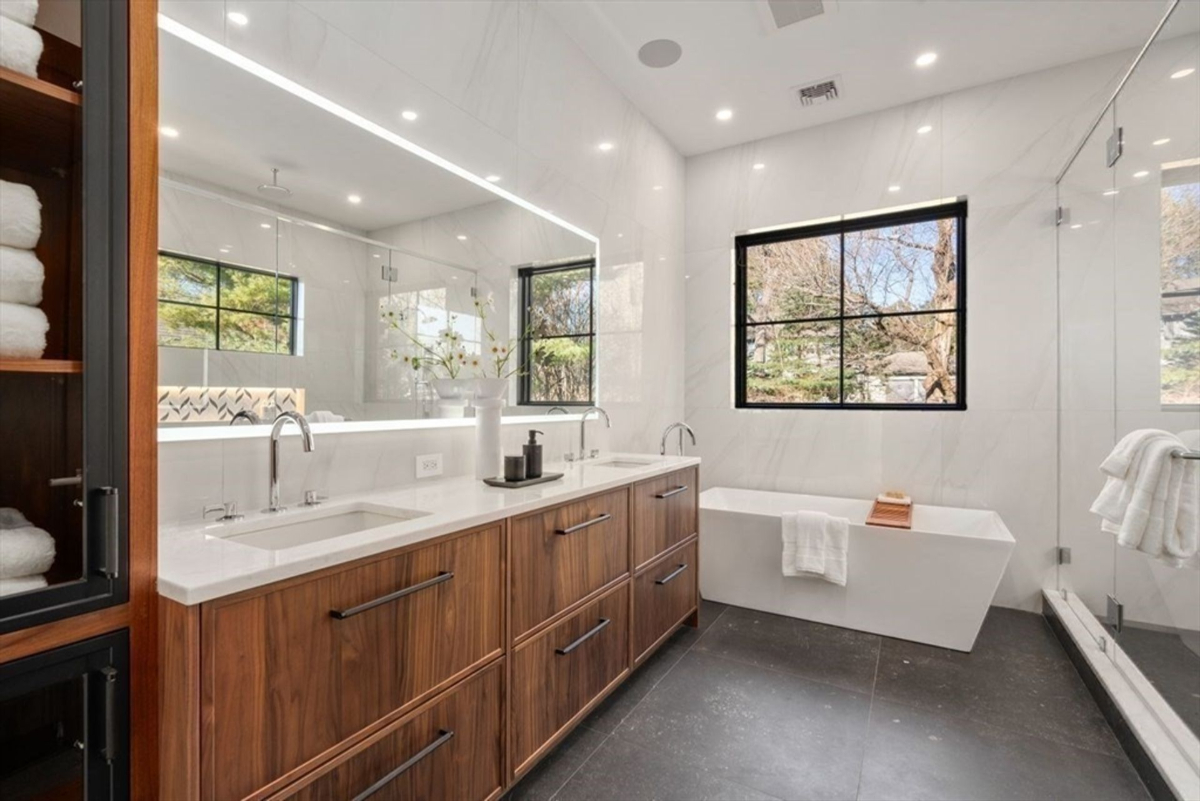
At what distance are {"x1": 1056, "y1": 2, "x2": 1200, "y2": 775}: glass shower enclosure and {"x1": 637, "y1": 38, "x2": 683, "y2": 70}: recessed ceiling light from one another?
1978mm

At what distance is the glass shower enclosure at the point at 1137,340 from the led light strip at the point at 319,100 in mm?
2585

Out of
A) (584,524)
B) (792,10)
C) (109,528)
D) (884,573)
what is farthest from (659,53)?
(109,528)

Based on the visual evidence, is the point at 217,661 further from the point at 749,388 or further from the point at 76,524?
the point at 749,388

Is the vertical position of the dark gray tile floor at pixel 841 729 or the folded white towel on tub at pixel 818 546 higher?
the folded white towel on tub at pixel 818 546

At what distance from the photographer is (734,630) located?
9.61 ft

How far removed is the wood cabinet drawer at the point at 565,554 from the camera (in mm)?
1623

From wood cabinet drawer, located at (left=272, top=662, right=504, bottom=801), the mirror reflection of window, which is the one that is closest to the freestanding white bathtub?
the mirror reflection of window

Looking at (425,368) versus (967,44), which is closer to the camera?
(425,368)

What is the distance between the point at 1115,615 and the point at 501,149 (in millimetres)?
3415

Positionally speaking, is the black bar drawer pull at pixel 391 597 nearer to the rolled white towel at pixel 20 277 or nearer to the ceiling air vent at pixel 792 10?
the rolled white towel at pixel 20 277

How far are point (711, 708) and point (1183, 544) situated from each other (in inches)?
67.9

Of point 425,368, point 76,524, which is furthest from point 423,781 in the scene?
point 425,368

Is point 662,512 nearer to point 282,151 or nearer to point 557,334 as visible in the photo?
point 557,334

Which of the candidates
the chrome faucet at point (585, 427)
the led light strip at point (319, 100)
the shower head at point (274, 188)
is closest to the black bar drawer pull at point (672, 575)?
the chrome faucet at point (585, 427)
